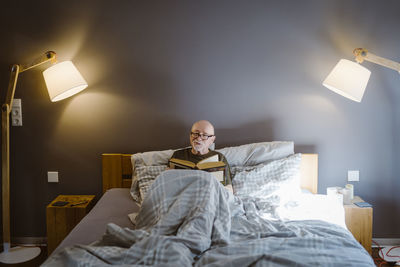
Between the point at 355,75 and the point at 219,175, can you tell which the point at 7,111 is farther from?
the point at 355,75

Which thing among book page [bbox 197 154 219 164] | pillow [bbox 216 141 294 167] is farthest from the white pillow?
book page [bbox 197 154 219 164]

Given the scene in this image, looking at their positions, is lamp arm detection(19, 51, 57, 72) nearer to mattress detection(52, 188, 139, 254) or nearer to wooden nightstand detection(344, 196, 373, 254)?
mattress detection(52, 188, 139, 254)

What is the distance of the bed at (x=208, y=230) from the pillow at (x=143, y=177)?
0.02 meters

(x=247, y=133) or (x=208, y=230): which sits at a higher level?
(x=247, y=133)

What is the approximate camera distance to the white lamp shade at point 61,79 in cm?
260

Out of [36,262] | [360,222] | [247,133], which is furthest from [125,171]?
[360,222]

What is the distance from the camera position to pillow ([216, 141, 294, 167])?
2660 mm

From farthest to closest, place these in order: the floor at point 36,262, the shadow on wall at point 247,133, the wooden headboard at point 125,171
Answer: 1. the shadow on wall at point 247,133
2. the wooden headboard at point 125,171
3. the floor at point 36,262

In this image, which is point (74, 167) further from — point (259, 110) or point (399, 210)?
point (399, 210)

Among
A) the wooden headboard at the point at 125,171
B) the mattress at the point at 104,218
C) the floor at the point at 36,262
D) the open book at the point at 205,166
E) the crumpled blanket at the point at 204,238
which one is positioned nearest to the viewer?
the crumpled blanket at the point at 204,238

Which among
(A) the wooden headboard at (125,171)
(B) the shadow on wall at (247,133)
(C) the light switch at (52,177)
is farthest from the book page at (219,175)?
(C) the light switch at (52,177)

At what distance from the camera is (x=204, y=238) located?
1.63 meters

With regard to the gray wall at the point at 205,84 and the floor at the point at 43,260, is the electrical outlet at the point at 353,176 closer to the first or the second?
the gray wall at the point at 205,84

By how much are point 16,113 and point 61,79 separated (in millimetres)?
602
